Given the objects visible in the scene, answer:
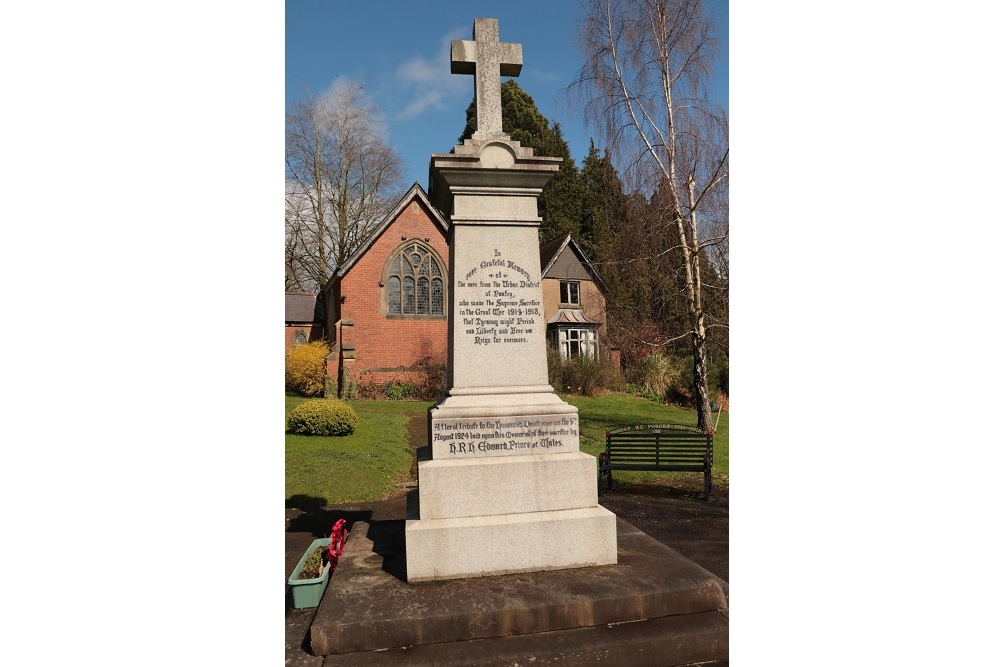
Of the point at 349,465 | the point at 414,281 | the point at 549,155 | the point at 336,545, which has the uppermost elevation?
the point at 549,155

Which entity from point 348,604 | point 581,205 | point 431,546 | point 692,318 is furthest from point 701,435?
point 581,205

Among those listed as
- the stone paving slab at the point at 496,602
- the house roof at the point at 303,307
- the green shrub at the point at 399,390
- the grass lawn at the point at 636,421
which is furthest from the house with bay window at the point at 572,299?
the stone paving slab at the point at 496,602

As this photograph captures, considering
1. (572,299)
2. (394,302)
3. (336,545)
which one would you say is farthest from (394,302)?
(336,545)

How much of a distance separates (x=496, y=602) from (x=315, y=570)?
5.63ft

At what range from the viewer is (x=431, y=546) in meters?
4.15

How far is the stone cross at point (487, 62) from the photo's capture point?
195 inches

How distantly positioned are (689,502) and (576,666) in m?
5.55

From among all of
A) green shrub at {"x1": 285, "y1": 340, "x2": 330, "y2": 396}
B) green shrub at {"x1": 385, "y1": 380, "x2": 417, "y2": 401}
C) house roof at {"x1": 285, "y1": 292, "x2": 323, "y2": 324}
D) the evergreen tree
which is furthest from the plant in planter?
the evergreen tree

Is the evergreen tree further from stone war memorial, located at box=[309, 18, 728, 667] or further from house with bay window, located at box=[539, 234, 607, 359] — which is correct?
stone war memorial, located at box=[309, 18, 728, 667]

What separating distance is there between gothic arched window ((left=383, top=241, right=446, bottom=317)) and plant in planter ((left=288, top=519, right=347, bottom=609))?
1779 cm

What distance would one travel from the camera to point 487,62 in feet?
16.3

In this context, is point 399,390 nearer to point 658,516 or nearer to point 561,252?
point 561,252
